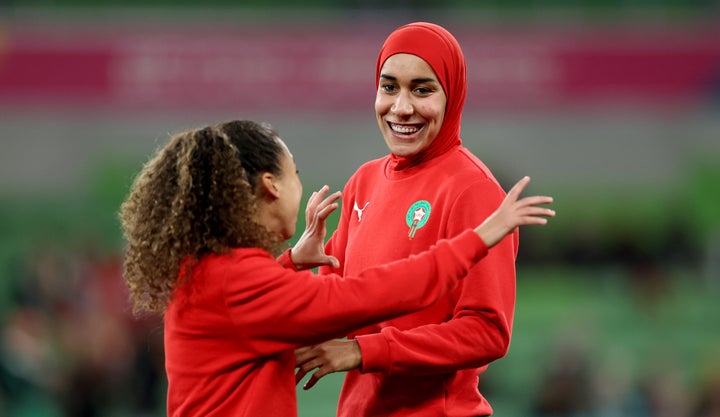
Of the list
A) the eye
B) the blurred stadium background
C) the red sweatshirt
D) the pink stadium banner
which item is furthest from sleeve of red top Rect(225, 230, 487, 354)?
the pink stadium banner

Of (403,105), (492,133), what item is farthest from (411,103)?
(492,133)

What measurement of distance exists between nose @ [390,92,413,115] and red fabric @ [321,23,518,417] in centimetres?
10

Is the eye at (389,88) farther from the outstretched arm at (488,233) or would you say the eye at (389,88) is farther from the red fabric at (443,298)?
the outstretched arm at (488,233)

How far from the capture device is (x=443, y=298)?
8.82 feet

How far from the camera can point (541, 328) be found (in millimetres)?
10039

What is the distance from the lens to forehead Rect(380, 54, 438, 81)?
2.78 meters

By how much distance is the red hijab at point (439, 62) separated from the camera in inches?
109

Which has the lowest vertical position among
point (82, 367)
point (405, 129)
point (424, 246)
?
point (82, 367)

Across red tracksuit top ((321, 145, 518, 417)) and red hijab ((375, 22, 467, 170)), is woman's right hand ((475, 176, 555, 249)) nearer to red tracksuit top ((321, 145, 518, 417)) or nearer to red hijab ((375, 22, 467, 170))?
red tracksuit top ((321, 145, 518, 417))

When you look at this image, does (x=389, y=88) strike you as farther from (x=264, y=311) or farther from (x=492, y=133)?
(x=492, y=133)

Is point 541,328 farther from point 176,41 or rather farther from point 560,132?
point 176,41

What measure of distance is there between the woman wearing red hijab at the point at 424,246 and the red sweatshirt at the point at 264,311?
138 mm

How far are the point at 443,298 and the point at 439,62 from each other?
0.56 m

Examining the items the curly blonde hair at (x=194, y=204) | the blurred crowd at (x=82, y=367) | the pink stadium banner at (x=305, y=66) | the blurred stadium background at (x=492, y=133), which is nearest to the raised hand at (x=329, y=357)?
the curly blonde hair at (x=194, y=204)
